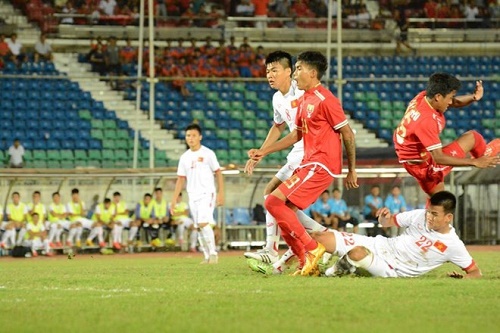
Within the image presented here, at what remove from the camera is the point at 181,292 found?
9.43m

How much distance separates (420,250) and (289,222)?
1347mm

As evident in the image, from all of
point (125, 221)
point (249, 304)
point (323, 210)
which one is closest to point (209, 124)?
point (323, 210)

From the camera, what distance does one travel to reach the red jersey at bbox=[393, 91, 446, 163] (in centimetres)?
1139

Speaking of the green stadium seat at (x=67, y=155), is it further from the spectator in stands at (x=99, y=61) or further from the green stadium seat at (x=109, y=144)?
the spectator in stands at (x=99, y=61)

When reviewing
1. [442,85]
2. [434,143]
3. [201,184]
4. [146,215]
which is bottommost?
[146,215]

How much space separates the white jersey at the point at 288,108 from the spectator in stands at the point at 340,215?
35.9 feet

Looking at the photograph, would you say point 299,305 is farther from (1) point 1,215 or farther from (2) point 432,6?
(2) point 432,6

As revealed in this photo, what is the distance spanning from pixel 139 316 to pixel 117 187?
1631 centimetres

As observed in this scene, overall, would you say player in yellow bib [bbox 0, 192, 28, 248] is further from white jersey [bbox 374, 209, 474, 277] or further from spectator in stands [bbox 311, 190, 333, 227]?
white jersey [bbox 374, 209, 474, 277]

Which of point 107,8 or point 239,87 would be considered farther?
point 107,8

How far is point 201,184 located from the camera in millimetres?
16469

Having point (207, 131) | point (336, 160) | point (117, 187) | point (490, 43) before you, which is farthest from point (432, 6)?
point (336, 160)

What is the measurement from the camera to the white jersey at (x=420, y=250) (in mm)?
10888

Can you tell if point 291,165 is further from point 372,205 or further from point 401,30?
point 401,30
